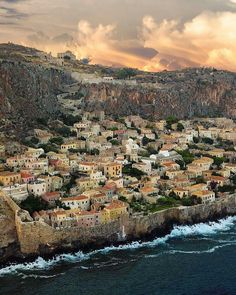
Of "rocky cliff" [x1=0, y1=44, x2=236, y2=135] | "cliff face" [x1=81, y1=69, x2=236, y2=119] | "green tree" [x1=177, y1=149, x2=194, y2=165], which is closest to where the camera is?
"green tree" [x1=177, y1=149, x2=194, y2=165]

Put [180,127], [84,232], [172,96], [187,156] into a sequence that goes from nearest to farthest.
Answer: [84,232], [187,156], [180,127], [172,96]

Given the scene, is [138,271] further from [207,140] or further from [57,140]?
[207,140]

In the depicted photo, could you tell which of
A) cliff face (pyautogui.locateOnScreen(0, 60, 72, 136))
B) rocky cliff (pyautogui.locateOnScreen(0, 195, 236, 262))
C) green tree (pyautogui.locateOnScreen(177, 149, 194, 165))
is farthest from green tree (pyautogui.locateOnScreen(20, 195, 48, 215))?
green tree (pyautogui.locateOnScreen(177, 149, 194, 165))

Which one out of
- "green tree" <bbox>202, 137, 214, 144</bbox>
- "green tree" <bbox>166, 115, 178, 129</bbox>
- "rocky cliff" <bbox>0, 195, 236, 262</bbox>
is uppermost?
"green tree" <bbox>166, 115, 178, 129</bbox>

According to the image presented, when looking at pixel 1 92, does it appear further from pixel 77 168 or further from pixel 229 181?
pixel 229 181

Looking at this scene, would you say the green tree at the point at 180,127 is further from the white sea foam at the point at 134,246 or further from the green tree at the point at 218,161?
the white sea foam at the point at 134,246

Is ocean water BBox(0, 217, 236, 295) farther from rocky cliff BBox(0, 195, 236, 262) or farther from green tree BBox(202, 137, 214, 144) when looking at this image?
green tree BBox(202, 137, 214, 144)

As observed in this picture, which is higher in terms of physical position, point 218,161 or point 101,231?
point 218,161

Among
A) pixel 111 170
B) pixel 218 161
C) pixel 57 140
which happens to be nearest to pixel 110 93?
pixel 57 140
